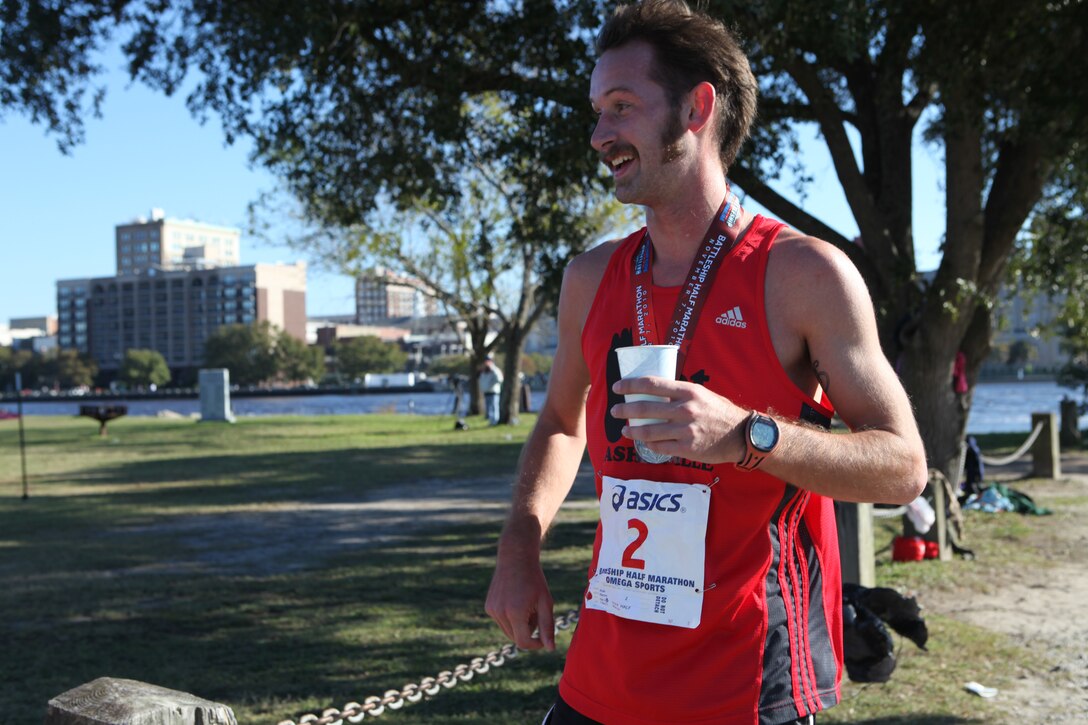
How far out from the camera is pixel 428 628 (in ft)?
22.3

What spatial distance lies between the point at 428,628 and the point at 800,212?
17.0 ft

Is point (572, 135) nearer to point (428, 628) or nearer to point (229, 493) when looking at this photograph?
point (428, 628)

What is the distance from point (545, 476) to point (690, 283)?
64cm

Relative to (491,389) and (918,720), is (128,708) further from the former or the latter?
(491,389)

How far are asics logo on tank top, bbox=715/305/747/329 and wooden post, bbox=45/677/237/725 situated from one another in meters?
1.30

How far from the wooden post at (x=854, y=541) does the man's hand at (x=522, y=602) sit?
4.65 metres

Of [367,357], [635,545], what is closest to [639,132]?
[635,545]

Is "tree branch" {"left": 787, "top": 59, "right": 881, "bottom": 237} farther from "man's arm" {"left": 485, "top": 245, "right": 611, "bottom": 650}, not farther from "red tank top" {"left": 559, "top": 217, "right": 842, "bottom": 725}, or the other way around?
"red tank top" {"left": 559, "top": 217, "right": 842, "bottom": 725}

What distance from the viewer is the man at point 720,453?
6.41ft

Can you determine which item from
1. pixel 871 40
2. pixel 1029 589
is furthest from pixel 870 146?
pixel 1029 589

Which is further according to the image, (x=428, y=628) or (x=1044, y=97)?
(x=1044, y=97)

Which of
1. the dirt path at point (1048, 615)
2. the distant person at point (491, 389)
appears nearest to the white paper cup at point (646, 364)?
the dirt path at point (1048, 615)

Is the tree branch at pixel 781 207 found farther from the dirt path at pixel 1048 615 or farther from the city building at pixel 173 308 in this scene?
the city building at pixel 173 308

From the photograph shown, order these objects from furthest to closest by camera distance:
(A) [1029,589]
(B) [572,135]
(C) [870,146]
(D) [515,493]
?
(C) [870,146] → (B) [572,135] → (A) [1029,589] → (D) [515,493]
